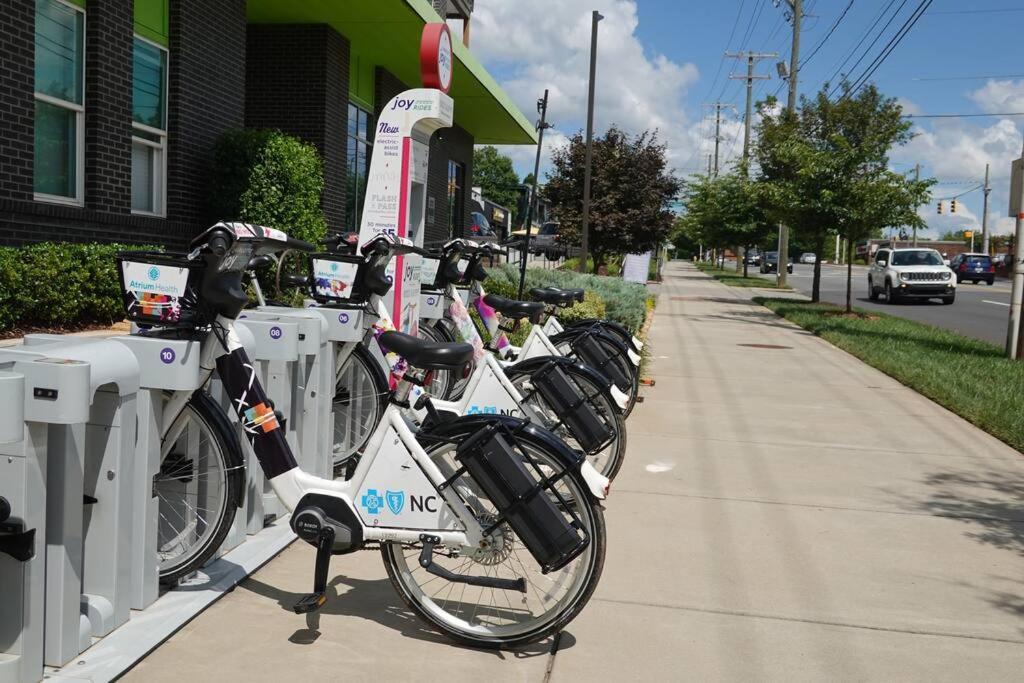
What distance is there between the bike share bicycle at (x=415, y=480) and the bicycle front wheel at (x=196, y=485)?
0.13 m

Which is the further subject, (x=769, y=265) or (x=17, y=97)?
(x=769, y=265)

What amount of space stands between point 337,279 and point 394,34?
11.0 m

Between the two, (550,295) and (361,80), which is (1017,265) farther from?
(361,80)

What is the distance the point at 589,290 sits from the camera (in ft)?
42.5

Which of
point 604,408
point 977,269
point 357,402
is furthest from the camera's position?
point 977,269

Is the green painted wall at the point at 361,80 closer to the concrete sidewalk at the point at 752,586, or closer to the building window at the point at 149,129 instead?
the building window at the point at 149,129

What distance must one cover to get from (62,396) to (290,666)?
1275 mm

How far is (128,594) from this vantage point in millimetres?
3598

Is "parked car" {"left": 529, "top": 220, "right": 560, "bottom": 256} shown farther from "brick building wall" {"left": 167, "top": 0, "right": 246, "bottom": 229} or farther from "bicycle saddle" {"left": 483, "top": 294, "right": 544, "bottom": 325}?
"bicycle saddle" {"left": 483, "top": 294, "right": 544, "bottom": 325}

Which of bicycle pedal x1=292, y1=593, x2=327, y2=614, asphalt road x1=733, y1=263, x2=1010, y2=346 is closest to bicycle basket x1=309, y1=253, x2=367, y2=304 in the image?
bicycle pedal x1=292, y1=593, x2=327, y2=614

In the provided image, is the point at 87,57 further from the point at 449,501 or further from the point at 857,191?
the point at 857,191

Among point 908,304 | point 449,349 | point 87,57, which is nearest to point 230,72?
point 87,57

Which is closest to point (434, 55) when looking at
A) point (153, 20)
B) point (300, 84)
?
point (153, 20)

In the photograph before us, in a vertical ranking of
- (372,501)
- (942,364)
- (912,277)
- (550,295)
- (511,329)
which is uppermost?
(912,277)
